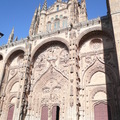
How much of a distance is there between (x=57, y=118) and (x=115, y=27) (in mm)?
8853

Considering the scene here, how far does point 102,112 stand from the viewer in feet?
35.3

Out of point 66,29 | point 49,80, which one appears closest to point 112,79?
point 49,80

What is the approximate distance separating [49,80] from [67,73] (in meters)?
2.07

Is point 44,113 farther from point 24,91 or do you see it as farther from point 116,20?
point 116,20

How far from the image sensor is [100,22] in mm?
13367

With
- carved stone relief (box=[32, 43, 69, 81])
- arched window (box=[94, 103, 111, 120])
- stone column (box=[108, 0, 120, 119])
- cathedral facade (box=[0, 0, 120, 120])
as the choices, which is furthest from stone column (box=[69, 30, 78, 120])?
stone column (box=[108, 0, 120, 119])

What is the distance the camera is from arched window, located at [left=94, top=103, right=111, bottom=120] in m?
10.5

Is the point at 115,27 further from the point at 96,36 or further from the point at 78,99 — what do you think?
the point at 78,99

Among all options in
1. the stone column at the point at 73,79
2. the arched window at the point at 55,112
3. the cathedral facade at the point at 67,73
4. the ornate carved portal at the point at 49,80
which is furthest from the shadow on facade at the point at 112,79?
the arched window at the point at 55,112

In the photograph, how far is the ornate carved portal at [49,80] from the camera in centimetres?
1280

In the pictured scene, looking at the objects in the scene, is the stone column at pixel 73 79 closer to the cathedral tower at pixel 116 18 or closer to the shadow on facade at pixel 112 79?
the shadow on facade at pixel 112 79

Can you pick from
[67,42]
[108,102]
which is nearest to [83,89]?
[108,102]

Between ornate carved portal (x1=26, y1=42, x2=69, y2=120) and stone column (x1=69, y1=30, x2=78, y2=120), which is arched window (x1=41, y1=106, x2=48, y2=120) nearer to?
ornate carved portal (x1=26, y1=42, x2=69, y2=120)

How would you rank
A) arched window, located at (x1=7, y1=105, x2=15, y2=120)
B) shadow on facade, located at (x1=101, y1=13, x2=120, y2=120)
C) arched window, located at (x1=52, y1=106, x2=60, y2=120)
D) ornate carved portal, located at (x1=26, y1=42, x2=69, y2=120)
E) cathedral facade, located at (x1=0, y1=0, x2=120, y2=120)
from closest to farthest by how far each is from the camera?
shadow on facade, located at (x1=101, y1=13, x2=120, y2=120)
cathedral facade, located at (x1=0, y1=0, x2=120, y2=120)
arched window, located at (x1=52, y1=106, x2=60, y2=120)
ornate carved portal, located at (x1=26, y1=42, x2=69, y2=120)
arched window, located at (x1=7, y1=105, x2=15, y2=120)
